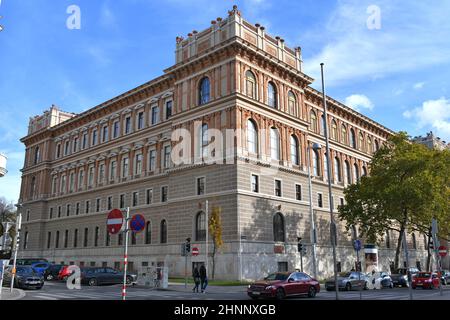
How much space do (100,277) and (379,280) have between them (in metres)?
22.7

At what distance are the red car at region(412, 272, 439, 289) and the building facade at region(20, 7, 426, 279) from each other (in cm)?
1159

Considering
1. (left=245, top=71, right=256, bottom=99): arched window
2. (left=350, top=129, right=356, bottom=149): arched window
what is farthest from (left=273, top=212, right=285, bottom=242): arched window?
(left=350, top=129, right=356, bottom=149): arched window

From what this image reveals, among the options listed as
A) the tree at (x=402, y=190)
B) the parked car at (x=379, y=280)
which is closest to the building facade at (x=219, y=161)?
the tree at (x=402, y=190)

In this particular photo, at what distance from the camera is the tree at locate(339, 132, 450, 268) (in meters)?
40.8

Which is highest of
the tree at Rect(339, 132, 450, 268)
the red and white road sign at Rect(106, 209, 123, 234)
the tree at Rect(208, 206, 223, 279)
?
the tree at Rect(339, 132, 450, 268)

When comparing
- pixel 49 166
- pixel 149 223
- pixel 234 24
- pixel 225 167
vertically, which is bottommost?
pixel 149 223

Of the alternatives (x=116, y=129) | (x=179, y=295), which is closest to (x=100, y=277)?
(x=179, y=295)

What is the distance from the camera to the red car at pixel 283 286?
22656mm

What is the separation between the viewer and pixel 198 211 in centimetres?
4138

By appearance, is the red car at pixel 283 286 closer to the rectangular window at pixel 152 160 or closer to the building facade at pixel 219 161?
the building facade at pixel 219 161

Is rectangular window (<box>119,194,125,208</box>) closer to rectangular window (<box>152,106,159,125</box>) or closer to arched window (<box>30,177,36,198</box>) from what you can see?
rectangular window (<box>152,106,159,125</box>)
